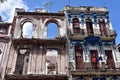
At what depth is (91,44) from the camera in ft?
67.4

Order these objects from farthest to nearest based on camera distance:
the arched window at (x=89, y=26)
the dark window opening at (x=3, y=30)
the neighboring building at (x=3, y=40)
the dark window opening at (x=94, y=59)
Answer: the arched window at (x=89, y=26) → the dark window opening at (x=3, y=30) → the dark window opening at (x=94, y=59) → the neighboring building at (x=3, y=40)

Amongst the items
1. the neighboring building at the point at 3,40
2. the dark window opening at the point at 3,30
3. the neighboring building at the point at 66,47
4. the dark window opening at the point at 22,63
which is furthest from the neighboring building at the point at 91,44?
the dark window opening at the point at 3,30

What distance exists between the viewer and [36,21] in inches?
875

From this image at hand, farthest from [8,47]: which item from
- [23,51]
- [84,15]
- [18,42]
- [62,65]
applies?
[84,15]

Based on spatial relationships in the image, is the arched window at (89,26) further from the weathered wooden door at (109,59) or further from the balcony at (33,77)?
the balcony at (33,77)

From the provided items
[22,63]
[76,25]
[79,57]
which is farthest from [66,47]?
[22,63]

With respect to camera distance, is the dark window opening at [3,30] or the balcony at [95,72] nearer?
the balcony at [95,72]

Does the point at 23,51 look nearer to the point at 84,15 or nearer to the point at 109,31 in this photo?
the point at 84,15

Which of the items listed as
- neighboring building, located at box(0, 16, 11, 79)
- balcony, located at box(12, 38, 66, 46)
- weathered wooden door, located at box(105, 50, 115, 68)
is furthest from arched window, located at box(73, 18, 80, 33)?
neighboring building, located at box(0, 16, 11, 79)

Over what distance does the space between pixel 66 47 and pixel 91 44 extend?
2.86 metres

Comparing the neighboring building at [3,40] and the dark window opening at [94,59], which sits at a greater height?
the neighboring building at [3,40]

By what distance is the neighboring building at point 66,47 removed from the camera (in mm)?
18125

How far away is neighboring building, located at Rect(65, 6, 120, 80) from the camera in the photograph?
18.1 meters

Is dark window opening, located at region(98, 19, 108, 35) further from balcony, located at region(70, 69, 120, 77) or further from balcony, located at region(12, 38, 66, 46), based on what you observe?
balcony, located at region(70, 69, 120, 77)
